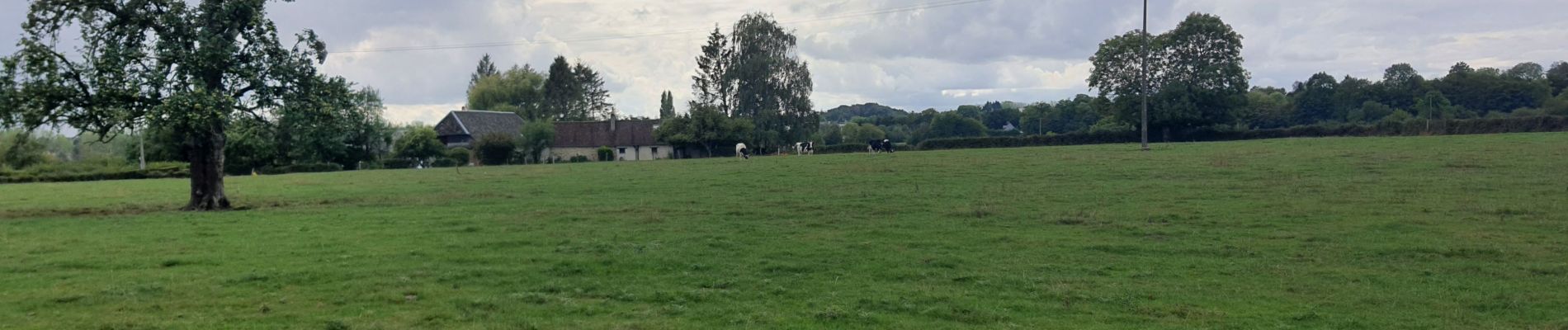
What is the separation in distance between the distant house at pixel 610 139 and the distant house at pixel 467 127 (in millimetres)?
4660

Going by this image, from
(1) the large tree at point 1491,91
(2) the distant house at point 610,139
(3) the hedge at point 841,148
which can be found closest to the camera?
(3) the hedge at point 841,148

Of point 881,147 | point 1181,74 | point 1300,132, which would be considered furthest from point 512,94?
point 1300,132

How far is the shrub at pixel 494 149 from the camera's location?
267ft

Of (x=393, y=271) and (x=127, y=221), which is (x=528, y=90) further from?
(x=393, y=271)

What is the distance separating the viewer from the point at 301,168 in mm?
70625

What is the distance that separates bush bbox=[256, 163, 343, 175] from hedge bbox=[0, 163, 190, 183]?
5.09 m

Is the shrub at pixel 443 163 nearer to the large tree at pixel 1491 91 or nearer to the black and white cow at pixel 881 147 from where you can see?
the black and white cow at pixel 881 147

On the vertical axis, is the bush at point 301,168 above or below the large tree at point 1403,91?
below

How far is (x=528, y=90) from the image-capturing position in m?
121

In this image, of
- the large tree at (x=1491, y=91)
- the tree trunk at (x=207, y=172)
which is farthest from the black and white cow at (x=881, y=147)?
the large tree at (x=1491, y=91)

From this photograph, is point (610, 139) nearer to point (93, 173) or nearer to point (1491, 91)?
point (93, 173)

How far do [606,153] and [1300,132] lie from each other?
54554 millimetres

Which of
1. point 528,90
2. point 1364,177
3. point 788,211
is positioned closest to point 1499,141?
point 1364,177

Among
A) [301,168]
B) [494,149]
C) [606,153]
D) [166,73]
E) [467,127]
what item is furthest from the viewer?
[467,127]
